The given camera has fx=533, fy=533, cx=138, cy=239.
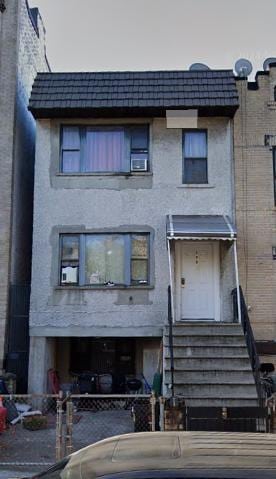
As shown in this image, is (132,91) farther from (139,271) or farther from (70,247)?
(139,271)

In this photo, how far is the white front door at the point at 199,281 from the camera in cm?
1302

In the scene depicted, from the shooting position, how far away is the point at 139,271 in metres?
13.0

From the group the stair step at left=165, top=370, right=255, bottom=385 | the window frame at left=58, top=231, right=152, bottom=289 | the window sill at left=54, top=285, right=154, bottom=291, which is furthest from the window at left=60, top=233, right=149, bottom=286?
the stair step at left=165, top=370, right=255, bottom=385

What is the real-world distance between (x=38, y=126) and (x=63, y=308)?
4.61m

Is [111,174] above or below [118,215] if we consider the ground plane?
above

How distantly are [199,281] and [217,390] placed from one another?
3781 millimetres

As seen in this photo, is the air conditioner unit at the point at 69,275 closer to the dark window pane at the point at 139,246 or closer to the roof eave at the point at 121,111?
the dark window pane at the point at 139,246

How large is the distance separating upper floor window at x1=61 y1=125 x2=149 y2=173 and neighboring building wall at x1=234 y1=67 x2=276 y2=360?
95.9 inches

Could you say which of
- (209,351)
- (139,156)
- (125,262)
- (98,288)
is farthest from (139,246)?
(209,351)

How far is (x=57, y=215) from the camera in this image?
13.2 m

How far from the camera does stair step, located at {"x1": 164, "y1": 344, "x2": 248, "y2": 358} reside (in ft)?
34.9

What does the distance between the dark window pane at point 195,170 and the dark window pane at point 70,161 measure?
107 inches

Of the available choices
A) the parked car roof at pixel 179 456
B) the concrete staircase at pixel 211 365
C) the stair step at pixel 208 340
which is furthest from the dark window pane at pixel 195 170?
the parked car roof at pixel 179 456

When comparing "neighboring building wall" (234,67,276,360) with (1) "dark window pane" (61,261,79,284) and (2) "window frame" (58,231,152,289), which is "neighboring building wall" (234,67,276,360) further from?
(1) "dark window pane" (61,261,79,284)
